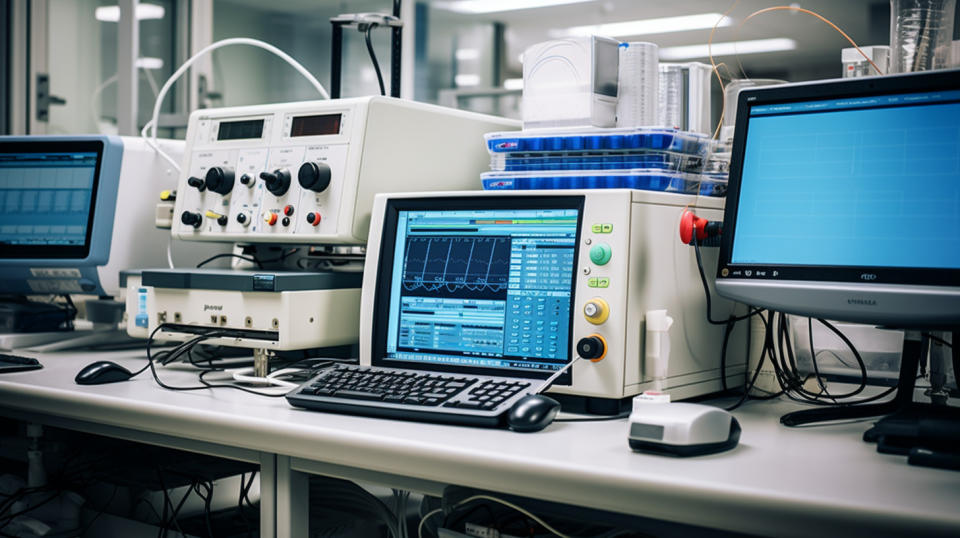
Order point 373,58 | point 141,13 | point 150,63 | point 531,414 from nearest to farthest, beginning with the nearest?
point 531,414, point 373,58, point 141,13, point 150,63

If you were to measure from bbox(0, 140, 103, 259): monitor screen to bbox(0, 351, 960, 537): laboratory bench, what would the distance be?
0.50m

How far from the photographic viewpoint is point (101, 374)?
140cm

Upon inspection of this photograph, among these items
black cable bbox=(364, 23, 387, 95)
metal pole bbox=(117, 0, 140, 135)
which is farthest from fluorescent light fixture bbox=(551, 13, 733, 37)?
black cable bbox=(364, 23, 387, 95)

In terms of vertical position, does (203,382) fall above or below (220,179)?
below

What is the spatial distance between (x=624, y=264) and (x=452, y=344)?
31 centimetres

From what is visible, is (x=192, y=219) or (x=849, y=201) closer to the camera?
(x=849, y=201)

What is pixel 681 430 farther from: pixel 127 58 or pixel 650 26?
pixel 650 26

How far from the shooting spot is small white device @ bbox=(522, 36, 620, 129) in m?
1.40

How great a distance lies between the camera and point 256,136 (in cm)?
165

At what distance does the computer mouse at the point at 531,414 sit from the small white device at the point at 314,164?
557 millimetres

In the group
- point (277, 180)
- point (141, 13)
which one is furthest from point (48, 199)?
point (141, 13)

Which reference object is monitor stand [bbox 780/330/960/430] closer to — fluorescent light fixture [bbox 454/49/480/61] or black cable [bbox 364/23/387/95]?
black cable [bbox 364/23/387/95]

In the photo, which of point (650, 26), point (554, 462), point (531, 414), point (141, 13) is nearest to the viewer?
point (554, 462)

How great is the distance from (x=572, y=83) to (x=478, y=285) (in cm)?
37
